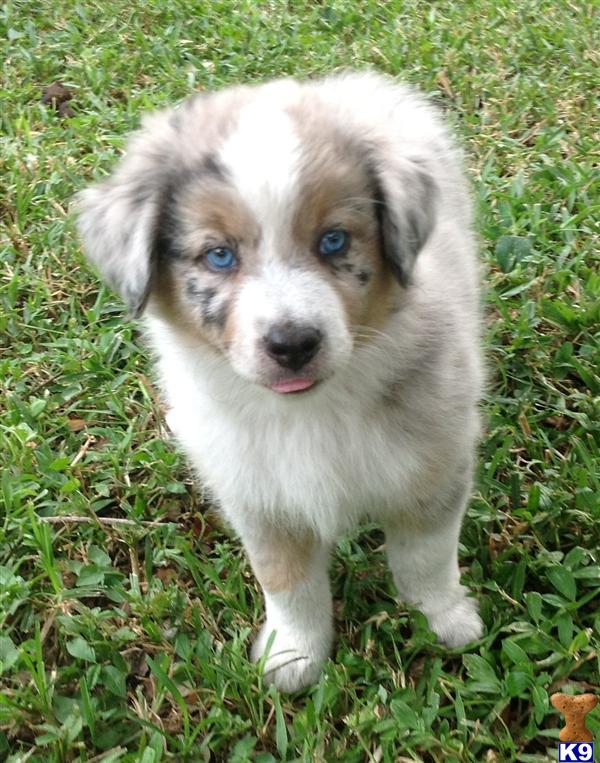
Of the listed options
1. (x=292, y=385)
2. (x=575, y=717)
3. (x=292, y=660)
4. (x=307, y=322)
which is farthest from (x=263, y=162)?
(x=575, y=717)

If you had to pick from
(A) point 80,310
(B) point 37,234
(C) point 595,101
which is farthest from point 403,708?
(C) point 595,101

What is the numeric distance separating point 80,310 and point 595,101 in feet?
10.1

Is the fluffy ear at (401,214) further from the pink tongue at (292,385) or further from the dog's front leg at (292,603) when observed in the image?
the dog's front leg at (292,603)

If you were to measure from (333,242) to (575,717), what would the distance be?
4.84 ft

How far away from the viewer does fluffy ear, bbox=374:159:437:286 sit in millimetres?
2240

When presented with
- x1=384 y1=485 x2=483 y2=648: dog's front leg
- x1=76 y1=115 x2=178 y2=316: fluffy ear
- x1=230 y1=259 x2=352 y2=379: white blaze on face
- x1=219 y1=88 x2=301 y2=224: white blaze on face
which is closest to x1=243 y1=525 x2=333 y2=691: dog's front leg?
x1=384 y1=485 x2=483 y2=648: dog's front leg

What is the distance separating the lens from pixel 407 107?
299 centimetres

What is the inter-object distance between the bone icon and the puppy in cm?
44

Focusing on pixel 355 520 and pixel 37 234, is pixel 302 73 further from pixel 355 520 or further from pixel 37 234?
pixel 355 520

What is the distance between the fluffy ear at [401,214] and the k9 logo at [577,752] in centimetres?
137

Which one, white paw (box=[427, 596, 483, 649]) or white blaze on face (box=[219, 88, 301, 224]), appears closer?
white blaze on face (box=[219, 88, 301, 224])

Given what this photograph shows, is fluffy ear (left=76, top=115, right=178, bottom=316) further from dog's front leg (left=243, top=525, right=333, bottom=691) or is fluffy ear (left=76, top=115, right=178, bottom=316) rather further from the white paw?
the white paw

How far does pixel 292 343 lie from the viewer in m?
2.04

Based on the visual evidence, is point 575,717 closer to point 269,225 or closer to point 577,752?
point 577,752
